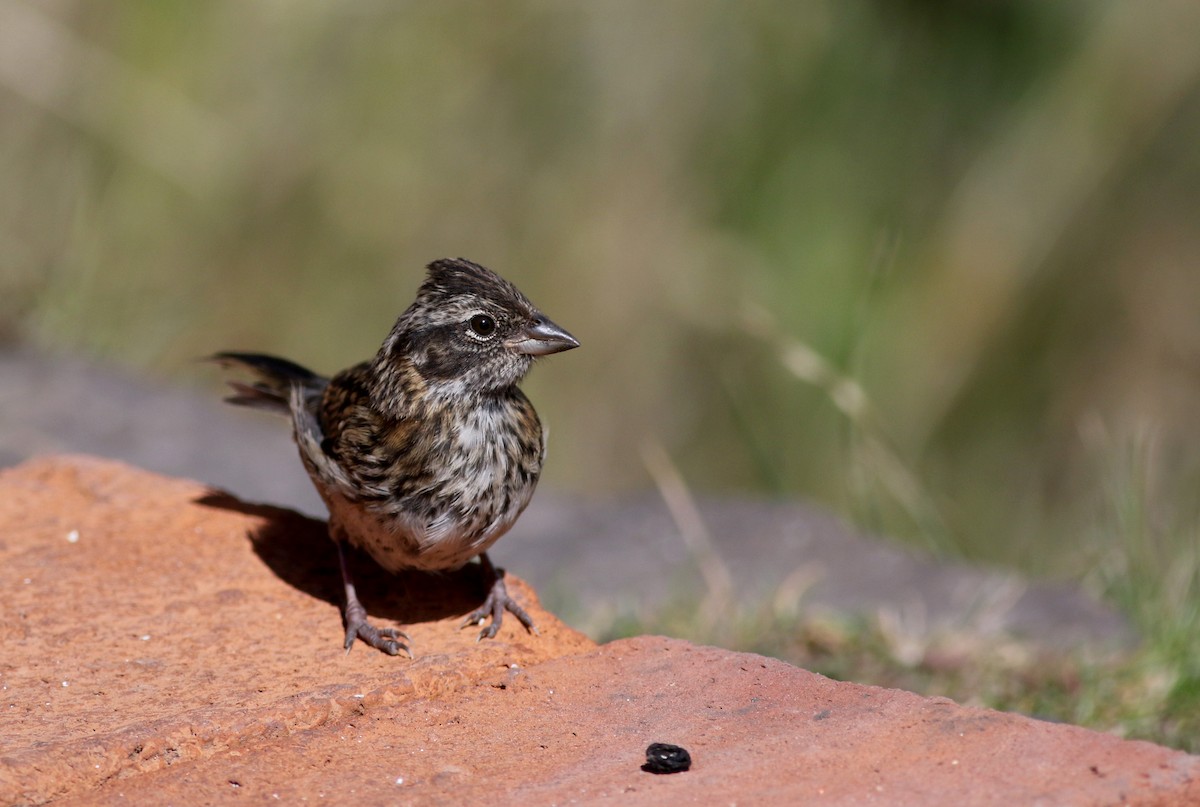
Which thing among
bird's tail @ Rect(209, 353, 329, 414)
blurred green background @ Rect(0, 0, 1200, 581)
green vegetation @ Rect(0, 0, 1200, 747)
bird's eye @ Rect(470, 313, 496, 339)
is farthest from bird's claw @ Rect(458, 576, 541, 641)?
blurred green background @ Rect(0, 0, 1200, 581)

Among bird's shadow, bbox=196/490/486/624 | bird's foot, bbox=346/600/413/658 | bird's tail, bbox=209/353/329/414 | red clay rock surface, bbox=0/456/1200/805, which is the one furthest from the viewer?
bird's tail, bbox=209/353/329/414

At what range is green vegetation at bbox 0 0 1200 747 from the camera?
7.85 meters

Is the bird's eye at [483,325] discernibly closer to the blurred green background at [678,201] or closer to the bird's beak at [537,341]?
the bird's beak at [537,341]

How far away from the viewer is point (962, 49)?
26.2ft

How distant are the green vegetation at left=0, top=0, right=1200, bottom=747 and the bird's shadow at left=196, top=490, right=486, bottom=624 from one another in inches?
127

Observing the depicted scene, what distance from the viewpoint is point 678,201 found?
834cm

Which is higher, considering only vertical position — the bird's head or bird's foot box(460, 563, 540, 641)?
the bird's head

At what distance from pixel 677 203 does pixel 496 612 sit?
469 cm

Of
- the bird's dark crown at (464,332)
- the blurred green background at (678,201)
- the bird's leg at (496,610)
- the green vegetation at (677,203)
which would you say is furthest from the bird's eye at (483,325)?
the blurred green background at (678,201)

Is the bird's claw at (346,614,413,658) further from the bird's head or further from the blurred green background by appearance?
the blurred green background

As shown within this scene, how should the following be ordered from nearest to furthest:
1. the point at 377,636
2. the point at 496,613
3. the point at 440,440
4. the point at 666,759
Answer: the point at 666,759 < the point at 377,636 < the point at 496,613 < the point at 440,440

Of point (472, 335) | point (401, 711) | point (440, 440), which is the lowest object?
point (401, 711)

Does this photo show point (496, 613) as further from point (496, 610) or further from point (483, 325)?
point (483, 325)

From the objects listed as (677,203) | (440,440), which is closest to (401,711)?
(440,440)
